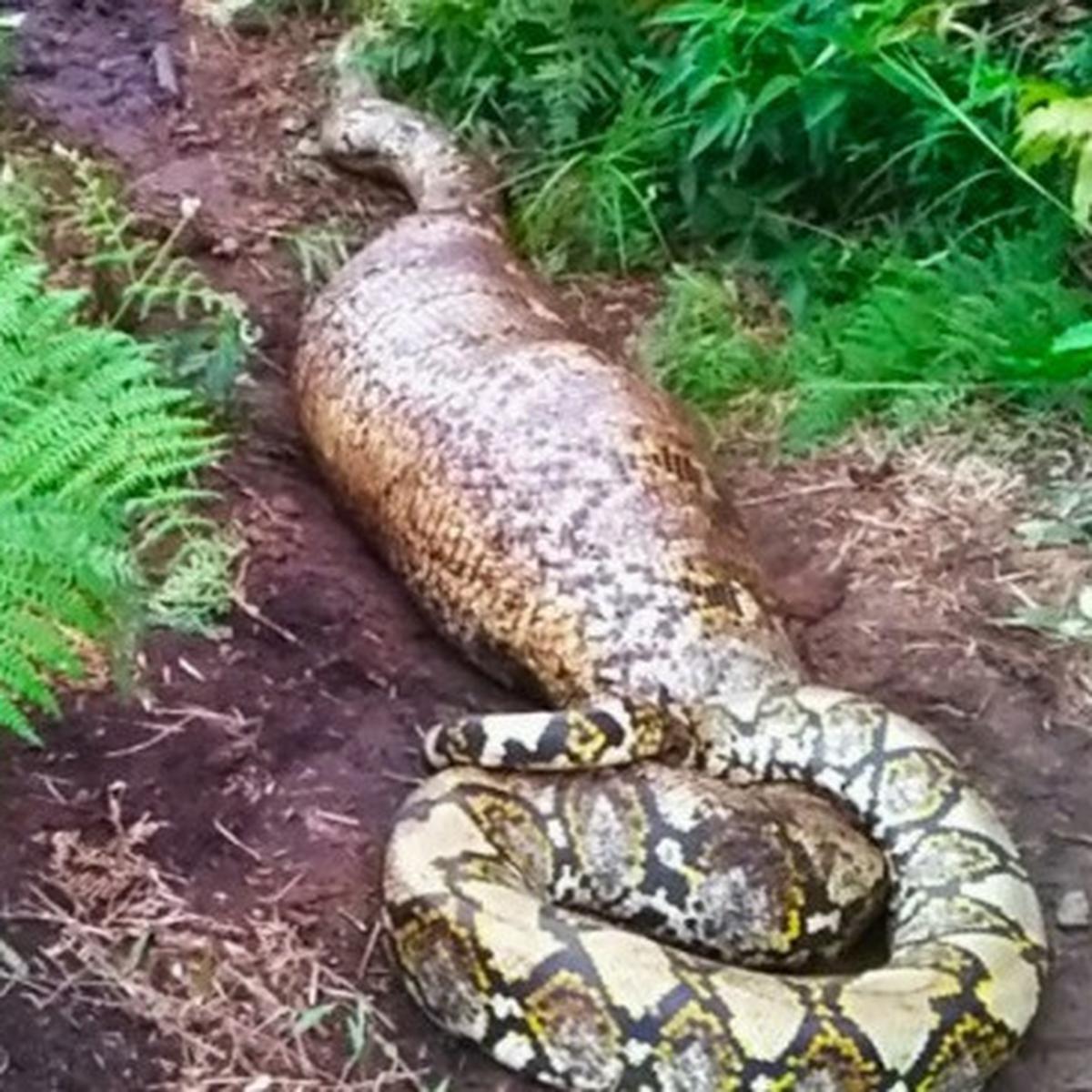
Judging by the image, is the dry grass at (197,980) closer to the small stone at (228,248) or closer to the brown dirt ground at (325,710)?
Answer: the brown dirt ground at (325,710)

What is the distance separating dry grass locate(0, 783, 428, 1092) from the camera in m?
4.30

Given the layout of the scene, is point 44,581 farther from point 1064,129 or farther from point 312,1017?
point 1064,129

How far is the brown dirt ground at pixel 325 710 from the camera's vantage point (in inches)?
175

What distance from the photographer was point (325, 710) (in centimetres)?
515

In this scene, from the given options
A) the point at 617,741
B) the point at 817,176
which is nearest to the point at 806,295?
the point at 817,176

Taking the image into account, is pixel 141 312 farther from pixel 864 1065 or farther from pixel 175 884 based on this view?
pixel 864 1065

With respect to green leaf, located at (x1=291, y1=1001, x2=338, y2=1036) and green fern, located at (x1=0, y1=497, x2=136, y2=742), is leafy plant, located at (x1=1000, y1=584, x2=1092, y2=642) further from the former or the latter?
green fern, located at (x1=0, y1=497, x2=136, y2=742)

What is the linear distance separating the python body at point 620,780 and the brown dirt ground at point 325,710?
137mm

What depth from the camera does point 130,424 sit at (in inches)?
192

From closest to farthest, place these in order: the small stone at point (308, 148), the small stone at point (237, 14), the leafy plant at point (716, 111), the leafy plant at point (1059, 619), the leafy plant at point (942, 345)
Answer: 1. the leafy plant at point (1059, 619)
2. the leafy plant at point (942, 345)
3. the leafy plant at point (716, 111)
4. the small stone at point (308, 148)
5. the small stone at point (237, 14)

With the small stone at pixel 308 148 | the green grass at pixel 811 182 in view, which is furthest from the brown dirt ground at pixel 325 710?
the small stone at pixel 308 148

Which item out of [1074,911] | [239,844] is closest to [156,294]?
[239,844]

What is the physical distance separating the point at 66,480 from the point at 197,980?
3.45ft

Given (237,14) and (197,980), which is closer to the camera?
(197,980)
